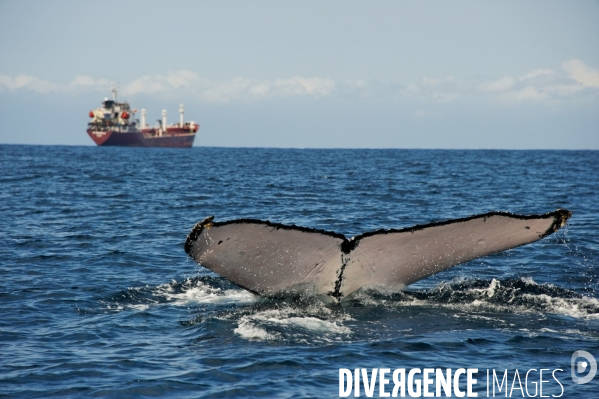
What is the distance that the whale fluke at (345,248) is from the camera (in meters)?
5.69

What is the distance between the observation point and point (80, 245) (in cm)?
1259

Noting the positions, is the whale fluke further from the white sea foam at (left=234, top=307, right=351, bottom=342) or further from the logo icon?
the logo icon

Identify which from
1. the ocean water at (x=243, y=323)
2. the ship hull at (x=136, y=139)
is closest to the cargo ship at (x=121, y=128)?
the ship hull at (x=136, y=139)

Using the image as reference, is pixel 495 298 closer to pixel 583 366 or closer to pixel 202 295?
pixel 583 366

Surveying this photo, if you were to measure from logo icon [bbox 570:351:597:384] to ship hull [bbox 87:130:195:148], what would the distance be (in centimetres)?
11356

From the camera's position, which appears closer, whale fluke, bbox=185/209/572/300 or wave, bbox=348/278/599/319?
whale fluke, bbox=185/209/572/300

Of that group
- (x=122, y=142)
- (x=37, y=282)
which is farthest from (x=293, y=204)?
(x=122, y=142)

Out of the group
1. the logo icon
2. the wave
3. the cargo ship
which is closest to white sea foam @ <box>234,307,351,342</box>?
the wave

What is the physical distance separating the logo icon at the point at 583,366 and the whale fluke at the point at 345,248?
1057 millimetres

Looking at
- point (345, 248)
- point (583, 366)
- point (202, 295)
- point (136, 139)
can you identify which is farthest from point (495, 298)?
point (136, 139)

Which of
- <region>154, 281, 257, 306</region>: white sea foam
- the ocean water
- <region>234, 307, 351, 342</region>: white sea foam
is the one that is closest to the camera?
the ocean water

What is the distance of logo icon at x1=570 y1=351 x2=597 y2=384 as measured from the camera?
215 inches

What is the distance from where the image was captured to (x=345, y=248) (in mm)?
5977

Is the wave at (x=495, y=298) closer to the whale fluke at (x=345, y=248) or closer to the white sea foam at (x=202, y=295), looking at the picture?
the whale fluke at (x=345, y=248)
